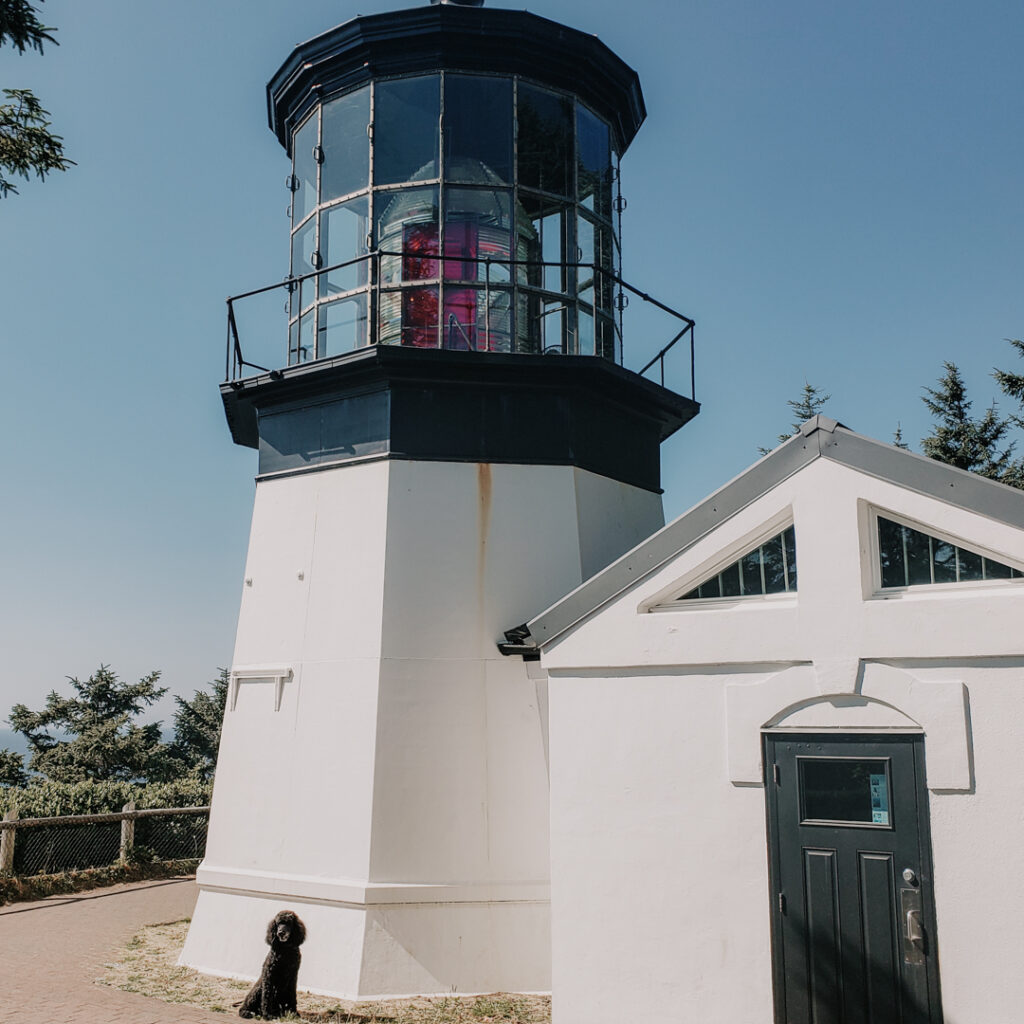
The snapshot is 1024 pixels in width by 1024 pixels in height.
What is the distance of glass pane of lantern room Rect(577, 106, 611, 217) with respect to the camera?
1152cm

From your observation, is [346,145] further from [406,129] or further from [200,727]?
[200,727]

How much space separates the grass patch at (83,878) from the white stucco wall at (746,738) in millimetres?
9441

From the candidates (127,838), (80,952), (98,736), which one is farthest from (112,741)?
(80,952)

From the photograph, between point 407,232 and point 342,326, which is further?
point 342,326

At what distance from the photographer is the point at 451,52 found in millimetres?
10867

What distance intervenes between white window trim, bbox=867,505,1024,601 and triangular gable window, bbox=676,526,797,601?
54cm

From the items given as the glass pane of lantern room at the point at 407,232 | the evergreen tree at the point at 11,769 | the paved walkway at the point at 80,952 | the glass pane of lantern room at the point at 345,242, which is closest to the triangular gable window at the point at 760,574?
the glass pane of lantern room at the point at 407,232

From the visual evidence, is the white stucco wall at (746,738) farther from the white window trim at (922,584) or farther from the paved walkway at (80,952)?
the paved walkway at (80,952)

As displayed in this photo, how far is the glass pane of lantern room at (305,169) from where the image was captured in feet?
38.0

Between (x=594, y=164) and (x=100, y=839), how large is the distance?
472 inches

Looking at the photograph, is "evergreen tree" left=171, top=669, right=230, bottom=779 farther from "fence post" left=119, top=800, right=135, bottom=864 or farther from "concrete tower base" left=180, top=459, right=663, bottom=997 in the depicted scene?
"concrete tower base" left=180, top=459, right=663, bottom=997

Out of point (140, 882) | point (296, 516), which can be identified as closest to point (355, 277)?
point (296, 516)

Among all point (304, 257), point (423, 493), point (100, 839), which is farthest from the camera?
point (100, 839)

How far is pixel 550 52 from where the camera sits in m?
11.1
